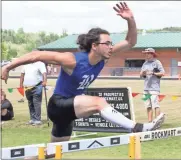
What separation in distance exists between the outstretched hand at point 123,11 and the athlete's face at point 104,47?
309 millimetres

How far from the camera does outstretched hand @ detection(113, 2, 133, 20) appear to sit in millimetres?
5790

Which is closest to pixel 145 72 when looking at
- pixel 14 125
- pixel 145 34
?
→ pixel 14 125

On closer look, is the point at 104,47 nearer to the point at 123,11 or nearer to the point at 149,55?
the point at 123,11

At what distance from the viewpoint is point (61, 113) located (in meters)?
5.61

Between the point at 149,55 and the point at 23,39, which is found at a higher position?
the point at 23,39

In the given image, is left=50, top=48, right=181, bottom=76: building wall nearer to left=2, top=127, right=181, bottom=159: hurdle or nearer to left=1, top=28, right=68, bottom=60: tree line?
left=2, top=127, right=181, bottom=159: hurdle

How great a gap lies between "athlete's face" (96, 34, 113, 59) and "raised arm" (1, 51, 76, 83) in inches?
12.8

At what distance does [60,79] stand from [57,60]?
36 centimetres

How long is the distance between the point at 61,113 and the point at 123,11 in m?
1.37

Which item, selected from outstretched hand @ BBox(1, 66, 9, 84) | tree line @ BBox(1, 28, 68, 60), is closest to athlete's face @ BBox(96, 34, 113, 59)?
outstretched hand @ BBox(1, 66, 9, 84)

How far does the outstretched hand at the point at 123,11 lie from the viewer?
5.79m

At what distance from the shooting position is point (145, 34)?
165ft

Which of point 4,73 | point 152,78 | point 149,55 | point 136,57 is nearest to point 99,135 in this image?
point 152,78

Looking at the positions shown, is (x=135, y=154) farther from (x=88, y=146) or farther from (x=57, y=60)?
(x=57, y=60)
